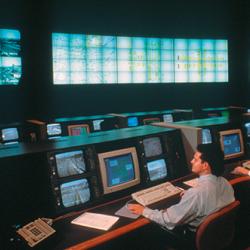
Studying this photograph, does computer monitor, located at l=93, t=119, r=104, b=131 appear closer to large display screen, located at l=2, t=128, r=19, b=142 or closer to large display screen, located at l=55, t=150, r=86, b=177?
large display screen, located at l=2, t=128, r=19, b=142

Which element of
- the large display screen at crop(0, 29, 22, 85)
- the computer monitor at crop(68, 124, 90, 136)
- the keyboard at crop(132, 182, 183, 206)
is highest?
the large display screen at crop(0, 29, 22, 85)

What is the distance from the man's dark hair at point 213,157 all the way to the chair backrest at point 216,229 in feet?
0.89

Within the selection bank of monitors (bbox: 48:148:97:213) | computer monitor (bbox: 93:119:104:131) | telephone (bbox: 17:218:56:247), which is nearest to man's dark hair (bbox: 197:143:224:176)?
bank of monitors (bbox: 48:148:97:213)

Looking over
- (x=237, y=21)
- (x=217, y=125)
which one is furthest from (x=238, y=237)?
(x=237, y=21)

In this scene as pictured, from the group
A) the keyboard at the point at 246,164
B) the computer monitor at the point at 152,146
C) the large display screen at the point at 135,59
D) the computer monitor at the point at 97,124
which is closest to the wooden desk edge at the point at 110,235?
the computer monitor at the point at 152,146

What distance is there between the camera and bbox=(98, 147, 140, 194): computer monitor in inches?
111

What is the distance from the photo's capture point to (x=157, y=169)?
10.8ft

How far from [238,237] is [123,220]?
183cm

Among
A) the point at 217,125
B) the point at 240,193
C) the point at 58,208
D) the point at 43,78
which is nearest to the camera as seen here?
the point at 58,208

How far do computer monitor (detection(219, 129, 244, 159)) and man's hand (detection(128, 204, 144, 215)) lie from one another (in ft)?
5.66

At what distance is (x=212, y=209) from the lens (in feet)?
7.68

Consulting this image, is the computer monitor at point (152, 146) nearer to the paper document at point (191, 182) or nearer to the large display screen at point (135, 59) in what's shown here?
the paper document at point (191, 182)

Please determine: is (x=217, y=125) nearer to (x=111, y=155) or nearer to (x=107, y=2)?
(x=111, y=155)

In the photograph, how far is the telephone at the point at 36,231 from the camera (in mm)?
2090
